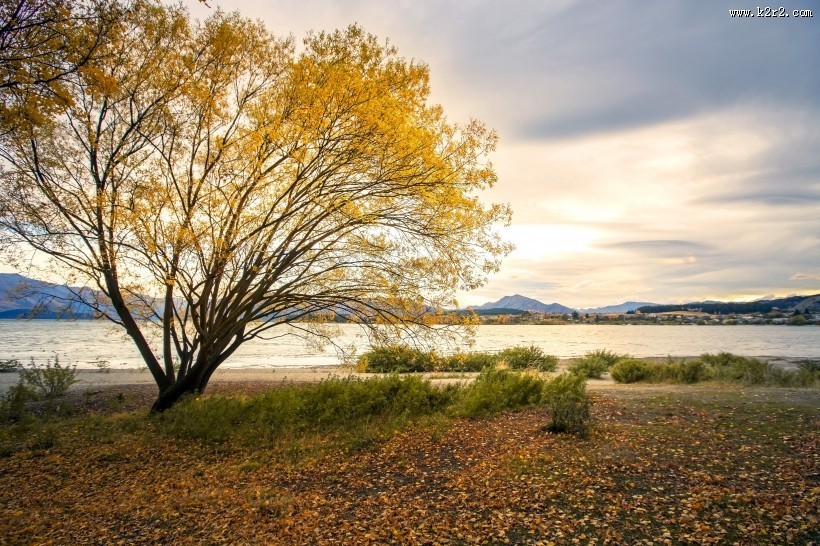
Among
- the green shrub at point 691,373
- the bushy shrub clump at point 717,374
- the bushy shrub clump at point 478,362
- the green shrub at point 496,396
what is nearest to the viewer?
the green shrub at point 496,396

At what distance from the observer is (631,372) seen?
19297 mm

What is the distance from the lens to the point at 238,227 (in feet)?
31.4

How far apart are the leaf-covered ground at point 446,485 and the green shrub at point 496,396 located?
1120mm

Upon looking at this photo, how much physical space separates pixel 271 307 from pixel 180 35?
7.03m

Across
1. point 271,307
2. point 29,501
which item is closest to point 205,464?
point 29,501

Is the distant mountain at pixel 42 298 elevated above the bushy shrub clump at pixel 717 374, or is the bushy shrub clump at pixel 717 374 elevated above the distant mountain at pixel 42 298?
the distant mountain at pixel 42 298

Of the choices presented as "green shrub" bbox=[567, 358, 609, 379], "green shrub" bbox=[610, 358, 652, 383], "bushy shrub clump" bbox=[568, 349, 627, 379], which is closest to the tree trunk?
"green shrub" bbox=[610, 358, 652, 383]

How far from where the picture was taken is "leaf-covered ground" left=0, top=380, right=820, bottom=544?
5.25 meters

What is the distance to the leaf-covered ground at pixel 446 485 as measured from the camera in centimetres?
525

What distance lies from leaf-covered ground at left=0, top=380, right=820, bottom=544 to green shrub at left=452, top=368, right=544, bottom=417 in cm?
112

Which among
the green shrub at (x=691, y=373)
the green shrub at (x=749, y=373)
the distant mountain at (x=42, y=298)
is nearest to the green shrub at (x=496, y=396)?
the green shrub at (x=691, y=373)

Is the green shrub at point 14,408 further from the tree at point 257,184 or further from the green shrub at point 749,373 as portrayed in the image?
the green shrub at point 749,373

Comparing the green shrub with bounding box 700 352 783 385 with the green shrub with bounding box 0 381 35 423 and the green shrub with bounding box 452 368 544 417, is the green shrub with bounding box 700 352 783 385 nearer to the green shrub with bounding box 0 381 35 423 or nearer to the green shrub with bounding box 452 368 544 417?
the green shrub with bounding box 452 368 544 417

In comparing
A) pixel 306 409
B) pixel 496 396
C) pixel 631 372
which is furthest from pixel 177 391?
pixel 631 372
